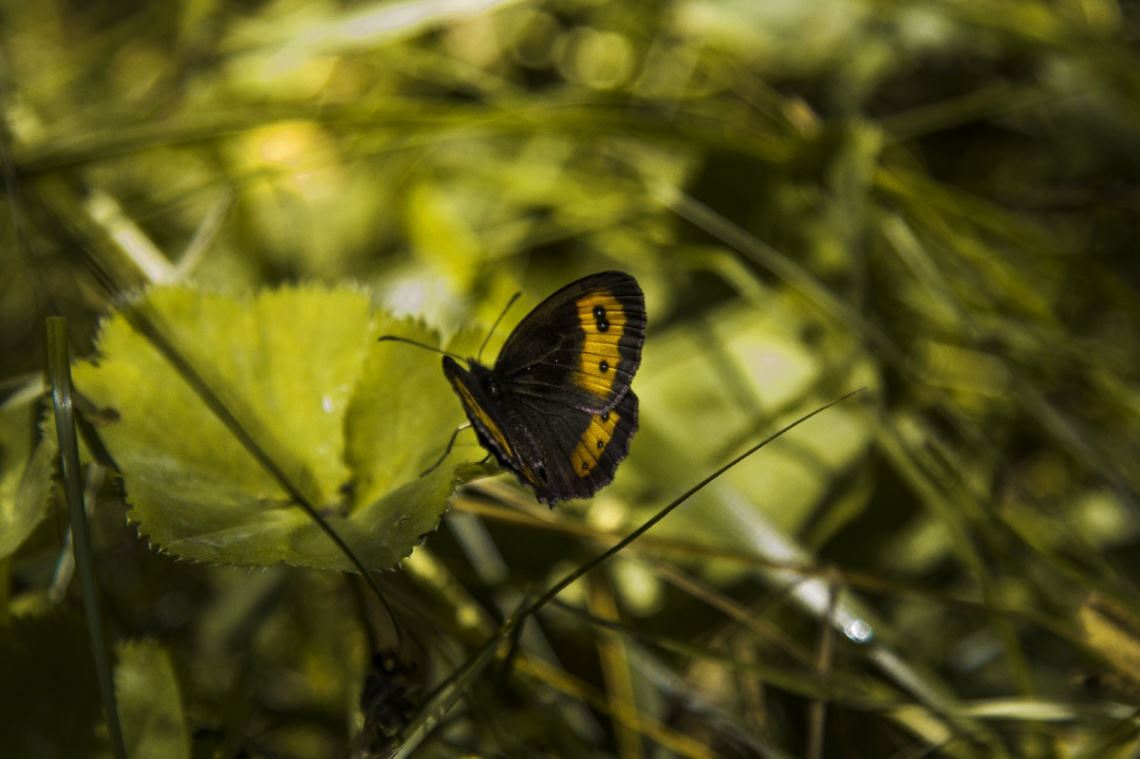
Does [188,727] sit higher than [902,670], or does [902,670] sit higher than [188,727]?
[902,670]

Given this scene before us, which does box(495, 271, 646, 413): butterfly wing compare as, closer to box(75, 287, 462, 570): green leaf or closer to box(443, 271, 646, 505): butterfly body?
box(443, 271, 646, 505): butterfly body

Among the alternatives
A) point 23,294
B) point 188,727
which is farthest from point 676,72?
point 188,727

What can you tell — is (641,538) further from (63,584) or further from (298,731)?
(63,584)

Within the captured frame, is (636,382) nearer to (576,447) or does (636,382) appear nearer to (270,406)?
(576,447)

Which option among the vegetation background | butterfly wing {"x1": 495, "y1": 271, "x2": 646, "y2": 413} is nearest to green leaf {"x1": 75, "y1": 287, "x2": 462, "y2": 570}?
the vegetation background

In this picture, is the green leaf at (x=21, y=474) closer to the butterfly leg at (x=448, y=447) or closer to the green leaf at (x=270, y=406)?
the green leaf at (x=270, y=406)

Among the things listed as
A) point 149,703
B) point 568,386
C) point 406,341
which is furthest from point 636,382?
point 149,703

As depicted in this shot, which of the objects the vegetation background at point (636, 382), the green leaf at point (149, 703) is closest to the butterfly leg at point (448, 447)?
the vegetation background at point (636, 382)
